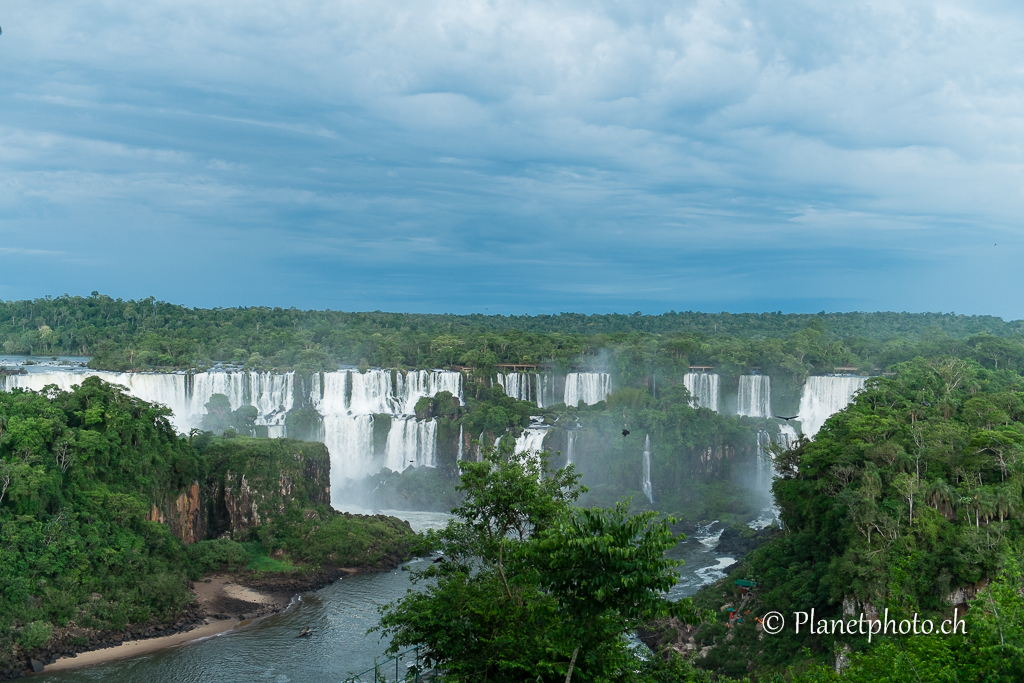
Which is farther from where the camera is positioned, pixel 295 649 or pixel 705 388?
pixel 705 388

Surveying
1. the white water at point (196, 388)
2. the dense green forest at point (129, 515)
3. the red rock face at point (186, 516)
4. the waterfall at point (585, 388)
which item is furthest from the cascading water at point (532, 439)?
the red rock face at point (186, 516)

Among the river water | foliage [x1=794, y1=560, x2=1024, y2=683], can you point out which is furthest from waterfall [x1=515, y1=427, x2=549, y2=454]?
foliage [x1=794, y1=560, x2=1024, y2=683]

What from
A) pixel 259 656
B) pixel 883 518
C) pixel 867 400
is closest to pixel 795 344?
pixel 867 400

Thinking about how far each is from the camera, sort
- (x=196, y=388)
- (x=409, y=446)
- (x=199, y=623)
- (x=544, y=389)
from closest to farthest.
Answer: (x=199, y=623), (x=409, y=446), (x=196, y=388), (x=544, y=389)

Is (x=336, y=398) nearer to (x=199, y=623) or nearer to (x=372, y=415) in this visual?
(x=372, y=415)

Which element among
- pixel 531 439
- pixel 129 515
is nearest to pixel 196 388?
pixel 531 439

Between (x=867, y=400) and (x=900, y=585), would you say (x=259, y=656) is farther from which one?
(x=867, y=400)
